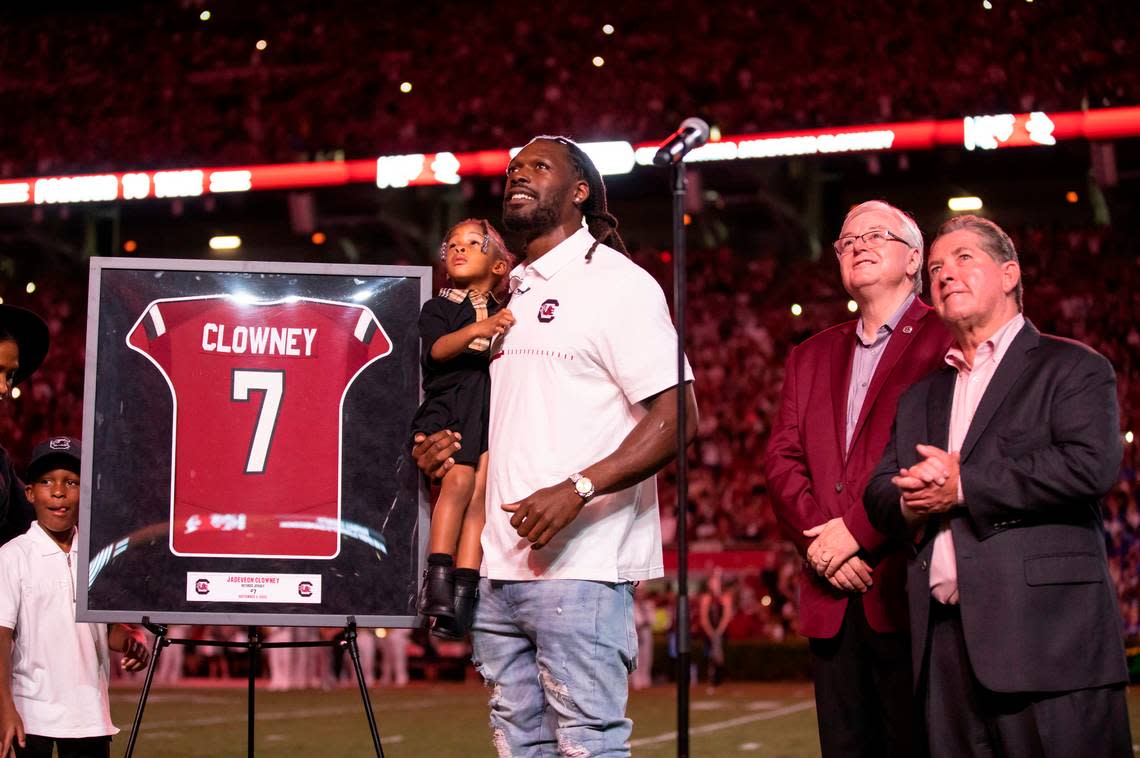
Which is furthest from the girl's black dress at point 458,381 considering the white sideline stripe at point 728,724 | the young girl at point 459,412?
the white sideline stripe at point 728,724

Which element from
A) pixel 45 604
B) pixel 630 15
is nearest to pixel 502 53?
pixel 630 15

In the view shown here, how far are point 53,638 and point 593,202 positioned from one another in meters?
2.54

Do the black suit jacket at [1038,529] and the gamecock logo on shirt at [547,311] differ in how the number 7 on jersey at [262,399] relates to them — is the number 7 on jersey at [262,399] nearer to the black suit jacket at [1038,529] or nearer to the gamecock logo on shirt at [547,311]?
the gamecock logo on shirt at [547,311]

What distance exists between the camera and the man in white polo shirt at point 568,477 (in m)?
3.50

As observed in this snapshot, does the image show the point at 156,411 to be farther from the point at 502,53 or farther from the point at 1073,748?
the point at 502,53

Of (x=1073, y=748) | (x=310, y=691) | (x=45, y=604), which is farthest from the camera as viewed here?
(x=310, y=691)

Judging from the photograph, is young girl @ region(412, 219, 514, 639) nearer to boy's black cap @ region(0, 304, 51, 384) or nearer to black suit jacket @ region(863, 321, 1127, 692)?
black suit jacket @ region(863, 321, 1127, 692)

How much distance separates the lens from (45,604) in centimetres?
478

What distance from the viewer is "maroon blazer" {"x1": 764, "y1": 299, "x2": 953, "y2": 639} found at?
159 inches

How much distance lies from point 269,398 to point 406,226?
20119 millimetres

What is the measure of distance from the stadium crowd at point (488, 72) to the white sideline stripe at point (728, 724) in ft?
33.7

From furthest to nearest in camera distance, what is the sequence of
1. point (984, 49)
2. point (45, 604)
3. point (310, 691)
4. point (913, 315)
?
point (984, 49) < point (310, 691) < point (45, 604) < point (913, 315)

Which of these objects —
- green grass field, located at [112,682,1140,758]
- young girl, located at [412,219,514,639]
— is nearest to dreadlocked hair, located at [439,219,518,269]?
young girl, located at [412,219,514,639]

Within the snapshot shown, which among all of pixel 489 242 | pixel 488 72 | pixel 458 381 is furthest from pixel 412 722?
pixel 488 72
